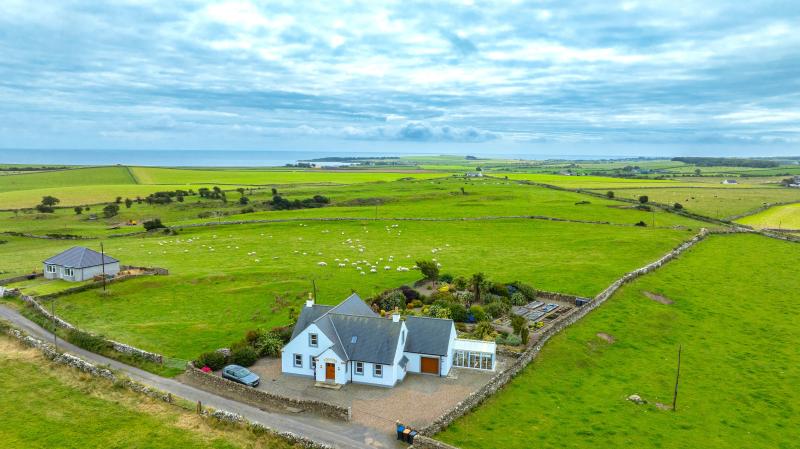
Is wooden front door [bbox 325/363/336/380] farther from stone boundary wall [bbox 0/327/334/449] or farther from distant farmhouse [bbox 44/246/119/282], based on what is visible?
distant farmhouse [bbox 44/246/119/282]

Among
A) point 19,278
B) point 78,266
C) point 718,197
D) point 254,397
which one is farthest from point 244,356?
point 718,197

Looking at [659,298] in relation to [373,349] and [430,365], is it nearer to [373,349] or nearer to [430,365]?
[430,365]

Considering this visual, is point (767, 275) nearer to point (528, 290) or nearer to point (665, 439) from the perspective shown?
point (528, 290)

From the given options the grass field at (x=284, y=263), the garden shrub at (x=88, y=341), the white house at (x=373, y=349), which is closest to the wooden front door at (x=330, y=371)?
→ the white house at (x=373, y=349)

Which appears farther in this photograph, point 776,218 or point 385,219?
point 776,218

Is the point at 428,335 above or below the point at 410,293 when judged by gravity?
above

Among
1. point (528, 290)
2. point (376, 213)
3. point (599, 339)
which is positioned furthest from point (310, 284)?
point (376, 213)
